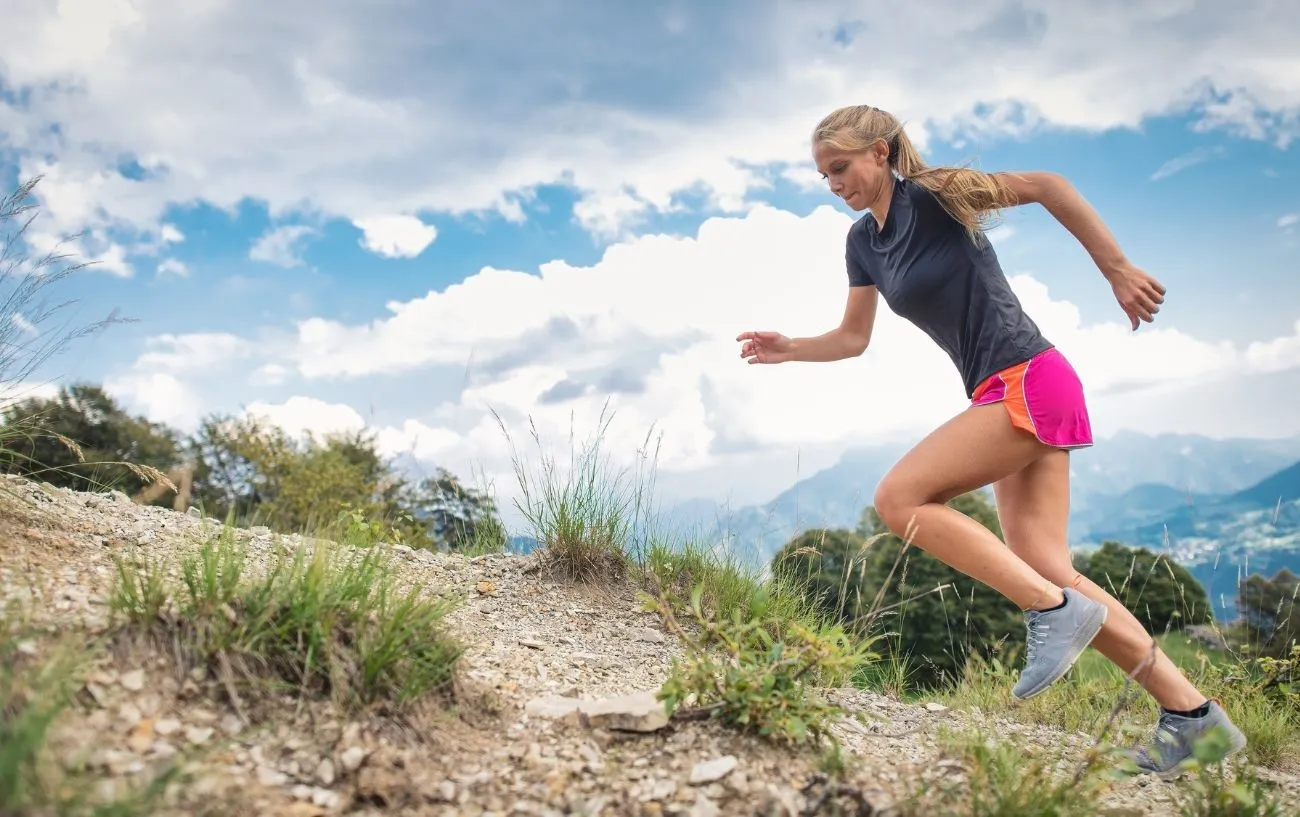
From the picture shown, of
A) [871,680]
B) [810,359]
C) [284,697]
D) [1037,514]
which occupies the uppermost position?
[810,359]

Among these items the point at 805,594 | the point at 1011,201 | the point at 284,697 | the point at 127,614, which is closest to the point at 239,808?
the point at 284,697

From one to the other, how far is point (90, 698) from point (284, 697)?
48cm

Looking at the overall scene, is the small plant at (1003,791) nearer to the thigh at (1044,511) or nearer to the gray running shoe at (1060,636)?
the gray running shoe at (1060,636)

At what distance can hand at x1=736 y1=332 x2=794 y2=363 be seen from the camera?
4.34 metres

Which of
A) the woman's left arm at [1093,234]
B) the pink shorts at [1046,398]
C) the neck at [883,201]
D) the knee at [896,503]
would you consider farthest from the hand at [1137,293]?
the knee at [896,503]

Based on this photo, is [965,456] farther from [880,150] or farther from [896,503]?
[880,150]

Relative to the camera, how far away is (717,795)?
8.02 feet

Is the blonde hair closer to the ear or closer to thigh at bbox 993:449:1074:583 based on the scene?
the ear

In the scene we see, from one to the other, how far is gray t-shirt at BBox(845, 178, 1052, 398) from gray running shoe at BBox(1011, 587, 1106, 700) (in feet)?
2.89

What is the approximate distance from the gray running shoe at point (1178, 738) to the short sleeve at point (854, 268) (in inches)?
84.0

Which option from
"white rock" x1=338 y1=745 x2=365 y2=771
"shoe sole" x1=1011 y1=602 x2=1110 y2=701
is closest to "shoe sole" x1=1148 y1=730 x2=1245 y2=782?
"shoe sole" x1=1011 y1=602 x2=1110 y2=701

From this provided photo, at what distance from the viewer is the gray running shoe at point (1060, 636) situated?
125 inches

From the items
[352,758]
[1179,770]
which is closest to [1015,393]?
[1179,770]

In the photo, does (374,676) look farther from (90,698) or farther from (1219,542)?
(1219,542)
